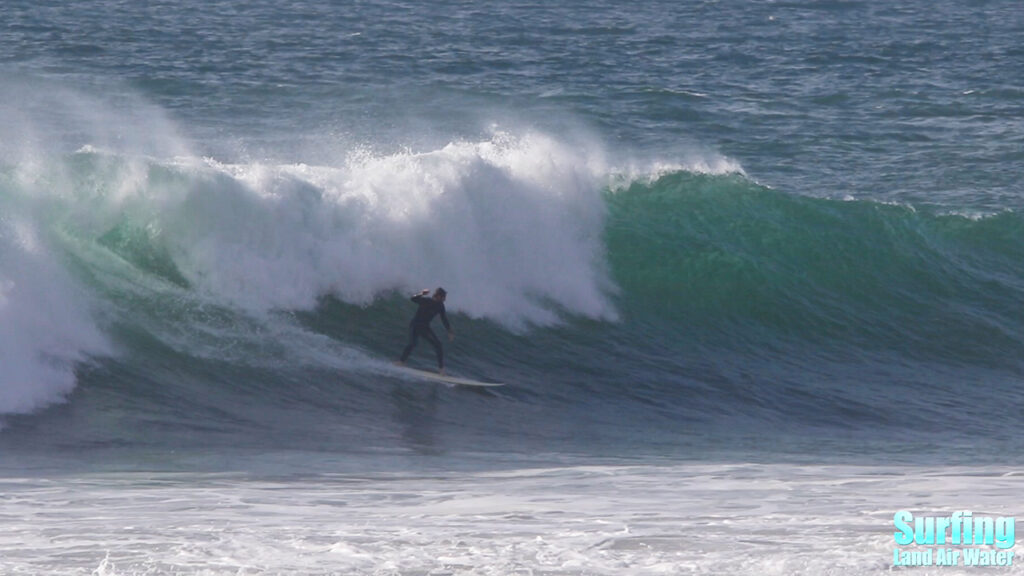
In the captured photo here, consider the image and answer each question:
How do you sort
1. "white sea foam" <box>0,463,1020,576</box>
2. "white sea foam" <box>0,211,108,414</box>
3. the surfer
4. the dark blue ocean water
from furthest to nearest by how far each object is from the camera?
the surfer → the dark blue ocean water → "white sea foam" <box>0,211,108,414</box> → "white sea foam" <box>0,463,1020,576</box>

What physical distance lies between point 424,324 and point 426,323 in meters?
0.03

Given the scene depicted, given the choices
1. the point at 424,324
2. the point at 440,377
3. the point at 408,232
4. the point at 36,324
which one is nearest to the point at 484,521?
the point at 440,377

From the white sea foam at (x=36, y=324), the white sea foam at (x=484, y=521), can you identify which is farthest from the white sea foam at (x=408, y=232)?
the white sea foam at (x=484, y=521)

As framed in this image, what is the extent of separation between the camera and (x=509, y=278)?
1666cm

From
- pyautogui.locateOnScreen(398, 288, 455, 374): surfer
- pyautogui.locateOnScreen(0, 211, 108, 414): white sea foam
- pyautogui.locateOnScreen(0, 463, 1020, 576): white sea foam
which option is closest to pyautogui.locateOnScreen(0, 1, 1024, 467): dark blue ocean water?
pyautogui.locateOnScreen(0, 211, 108, 414): white sea foam

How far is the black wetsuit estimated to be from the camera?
46.0ft

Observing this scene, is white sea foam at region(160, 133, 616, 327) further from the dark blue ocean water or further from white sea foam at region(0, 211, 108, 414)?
white sea foam at region(0, 211, 108, 414)

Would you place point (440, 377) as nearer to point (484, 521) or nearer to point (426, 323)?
point (426, 323)

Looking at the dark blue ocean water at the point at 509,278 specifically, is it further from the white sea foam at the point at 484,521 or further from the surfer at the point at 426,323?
the white sea foam at the point at 484,521

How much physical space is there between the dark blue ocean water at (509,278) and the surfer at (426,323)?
410 mm

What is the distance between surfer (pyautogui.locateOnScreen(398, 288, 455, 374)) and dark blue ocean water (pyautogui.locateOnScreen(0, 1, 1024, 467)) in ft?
1.34

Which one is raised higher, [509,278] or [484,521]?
[509,278]

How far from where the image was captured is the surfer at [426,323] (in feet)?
45.9

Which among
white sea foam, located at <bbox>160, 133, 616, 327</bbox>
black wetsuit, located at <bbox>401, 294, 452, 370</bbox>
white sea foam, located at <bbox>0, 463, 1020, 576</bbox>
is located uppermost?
white sea foam, located at <bbox>160, 133, 616, 327</bbox>
